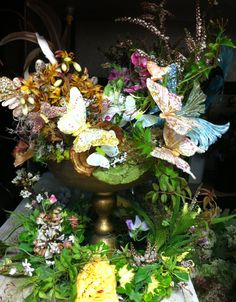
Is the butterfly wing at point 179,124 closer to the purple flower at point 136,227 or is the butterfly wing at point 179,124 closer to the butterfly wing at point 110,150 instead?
the butterfly wing at point 110,150

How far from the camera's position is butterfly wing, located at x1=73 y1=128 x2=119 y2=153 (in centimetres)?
77

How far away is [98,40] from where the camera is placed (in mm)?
1677

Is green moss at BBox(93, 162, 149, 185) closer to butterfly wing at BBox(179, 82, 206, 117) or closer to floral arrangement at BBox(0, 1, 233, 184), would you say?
floral arrangement at BBox(0, 1, 233, 184)

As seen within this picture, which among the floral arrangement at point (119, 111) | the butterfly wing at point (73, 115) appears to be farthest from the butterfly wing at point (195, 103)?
the butterfly wing at point (73, 115)

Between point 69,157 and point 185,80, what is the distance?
0.29m

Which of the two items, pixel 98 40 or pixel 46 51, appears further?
pixel 98 40

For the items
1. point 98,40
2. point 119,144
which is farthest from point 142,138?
point 98,40

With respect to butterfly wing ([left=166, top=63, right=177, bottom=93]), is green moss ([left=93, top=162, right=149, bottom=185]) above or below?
below

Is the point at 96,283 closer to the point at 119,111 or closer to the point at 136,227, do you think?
the point at 136,227

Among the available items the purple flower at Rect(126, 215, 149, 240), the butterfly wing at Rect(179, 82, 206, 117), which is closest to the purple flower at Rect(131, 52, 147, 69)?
the butterfly wing at Rect(179, 82, 206, 117)

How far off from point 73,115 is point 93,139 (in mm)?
60

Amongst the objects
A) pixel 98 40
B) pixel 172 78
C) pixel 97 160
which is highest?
pixel 172 78

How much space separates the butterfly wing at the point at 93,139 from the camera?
2.51ft

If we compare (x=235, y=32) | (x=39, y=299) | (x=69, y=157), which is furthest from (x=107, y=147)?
(x=235, y=32)
